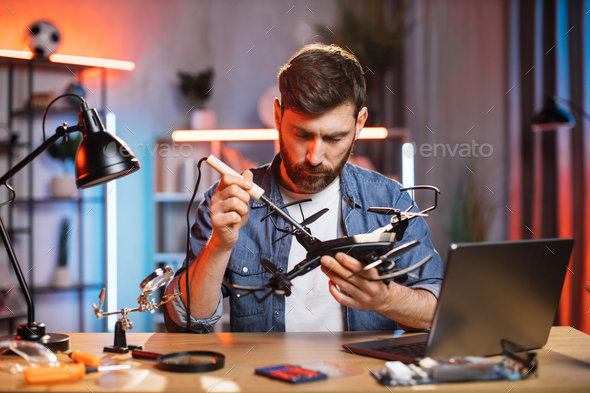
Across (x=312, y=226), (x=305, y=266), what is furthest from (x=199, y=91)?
(x=305, y=266)

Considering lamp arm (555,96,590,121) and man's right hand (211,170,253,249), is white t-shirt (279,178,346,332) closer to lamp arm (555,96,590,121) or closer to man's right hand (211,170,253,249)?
man's right hand (211,170,253,249)

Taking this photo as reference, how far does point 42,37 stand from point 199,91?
0.93 m

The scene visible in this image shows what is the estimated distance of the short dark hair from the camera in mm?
1265

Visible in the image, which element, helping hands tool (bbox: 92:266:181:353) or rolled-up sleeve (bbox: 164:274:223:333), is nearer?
helping hands tool (bbox: 92:266:181:353)

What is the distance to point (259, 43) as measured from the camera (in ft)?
10.8

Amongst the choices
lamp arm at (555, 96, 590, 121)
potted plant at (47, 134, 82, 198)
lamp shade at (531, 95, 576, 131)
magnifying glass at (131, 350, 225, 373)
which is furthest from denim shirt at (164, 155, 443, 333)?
potted plant at (47, 134, 82, 198)

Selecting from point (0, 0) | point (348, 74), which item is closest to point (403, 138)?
point (348, 74)

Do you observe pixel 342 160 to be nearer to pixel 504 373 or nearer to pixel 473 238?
pixel 504 373

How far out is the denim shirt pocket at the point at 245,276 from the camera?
1374 mm

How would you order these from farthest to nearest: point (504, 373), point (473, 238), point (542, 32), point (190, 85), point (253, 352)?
point (190, 85), point (473, 238), point (542, 32), point (253, 352), point (504, 373)

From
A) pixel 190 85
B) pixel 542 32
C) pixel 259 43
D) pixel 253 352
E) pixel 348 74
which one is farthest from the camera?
pixel 259 43

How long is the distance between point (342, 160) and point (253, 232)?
0.33 m

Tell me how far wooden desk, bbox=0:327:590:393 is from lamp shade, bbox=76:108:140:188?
336 mm

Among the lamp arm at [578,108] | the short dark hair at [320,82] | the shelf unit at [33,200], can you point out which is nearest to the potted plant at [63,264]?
the shelf unit at [33,200]
